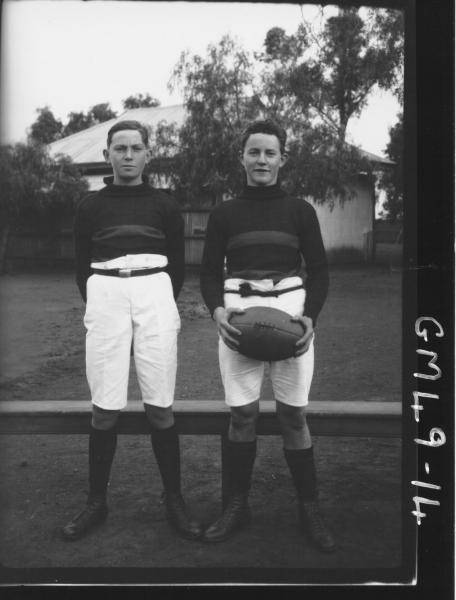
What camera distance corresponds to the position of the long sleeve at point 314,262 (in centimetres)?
312

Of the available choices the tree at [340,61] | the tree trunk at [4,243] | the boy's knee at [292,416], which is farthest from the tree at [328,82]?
the tree trunk at [4,243]

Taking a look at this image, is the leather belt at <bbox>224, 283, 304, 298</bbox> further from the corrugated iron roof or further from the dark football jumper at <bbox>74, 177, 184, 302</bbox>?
the corrugated iron roof

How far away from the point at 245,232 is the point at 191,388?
5.66ft

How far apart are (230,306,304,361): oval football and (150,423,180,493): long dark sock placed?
0.61m

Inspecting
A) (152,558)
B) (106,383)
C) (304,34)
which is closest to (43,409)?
(106,383)

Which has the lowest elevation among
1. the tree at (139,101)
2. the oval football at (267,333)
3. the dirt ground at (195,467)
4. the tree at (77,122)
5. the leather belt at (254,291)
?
the dirt ground at (195,467)

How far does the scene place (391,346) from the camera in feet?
11.3

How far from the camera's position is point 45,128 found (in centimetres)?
361

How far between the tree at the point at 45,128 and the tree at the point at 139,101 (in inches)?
16.6

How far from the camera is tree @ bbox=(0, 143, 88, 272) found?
3.37 metres

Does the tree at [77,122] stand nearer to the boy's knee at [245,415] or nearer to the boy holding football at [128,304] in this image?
the boy holding football at [128,304]

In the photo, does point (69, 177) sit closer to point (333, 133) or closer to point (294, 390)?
point (333, 133)

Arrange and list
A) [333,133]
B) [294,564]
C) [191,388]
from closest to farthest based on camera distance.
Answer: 1. [294,564]
2. [333,133]
3. [191,388]

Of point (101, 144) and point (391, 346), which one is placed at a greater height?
point (101, 144)
